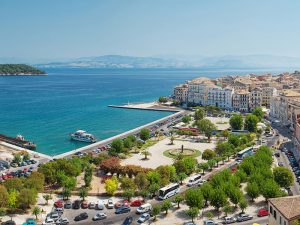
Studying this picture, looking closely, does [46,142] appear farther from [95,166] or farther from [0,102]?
[0,102]

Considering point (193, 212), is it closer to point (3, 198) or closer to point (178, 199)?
point (178, 199)

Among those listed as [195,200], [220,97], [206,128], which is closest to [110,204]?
[195,200]

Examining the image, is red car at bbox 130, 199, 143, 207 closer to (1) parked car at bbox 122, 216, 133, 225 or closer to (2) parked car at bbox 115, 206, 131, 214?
(2) parked car at bbox 115, 206, 131, 214

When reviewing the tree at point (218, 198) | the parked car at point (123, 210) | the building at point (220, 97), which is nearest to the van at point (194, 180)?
the tree at point (218, 198)

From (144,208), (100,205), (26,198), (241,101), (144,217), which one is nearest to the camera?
(144,217)

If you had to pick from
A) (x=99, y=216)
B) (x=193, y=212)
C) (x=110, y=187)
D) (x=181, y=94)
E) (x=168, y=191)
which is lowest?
(x=99, y=216)

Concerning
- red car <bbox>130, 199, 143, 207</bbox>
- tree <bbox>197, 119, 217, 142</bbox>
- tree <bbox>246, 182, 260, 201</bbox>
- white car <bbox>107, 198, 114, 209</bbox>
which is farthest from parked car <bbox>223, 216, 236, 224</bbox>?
tree <bbox>197, 119, 217, 142</bbox>
